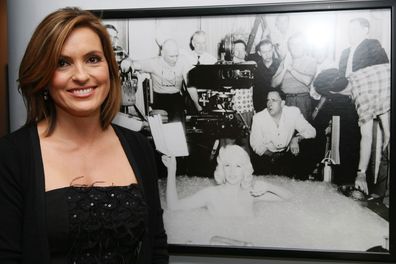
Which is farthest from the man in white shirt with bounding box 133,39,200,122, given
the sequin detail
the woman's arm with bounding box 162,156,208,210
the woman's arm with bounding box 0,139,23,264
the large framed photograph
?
the woman's arm with bounding box 0,139,23,264

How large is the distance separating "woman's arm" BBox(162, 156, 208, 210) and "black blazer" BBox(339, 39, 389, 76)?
1.61 ft

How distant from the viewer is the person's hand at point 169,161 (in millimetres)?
1020

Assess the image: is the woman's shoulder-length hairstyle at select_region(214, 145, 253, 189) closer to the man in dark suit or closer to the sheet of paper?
the sheet of paper

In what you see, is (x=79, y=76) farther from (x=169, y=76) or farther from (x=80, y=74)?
(x=169, y=76)

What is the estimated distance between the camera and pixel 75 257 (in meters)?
0.81

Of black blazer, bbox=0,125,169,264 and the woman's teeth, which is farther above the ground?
the woman's teeth

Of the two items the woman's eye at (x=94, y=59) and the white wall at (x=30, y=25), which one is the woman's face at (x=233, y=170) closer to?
the white wall at (x=30, y=25)

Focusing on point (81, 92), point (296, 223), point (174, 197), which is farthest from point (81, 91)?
point (296, 223)

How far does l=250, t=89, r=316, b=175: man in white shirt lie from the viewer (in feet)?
3.13

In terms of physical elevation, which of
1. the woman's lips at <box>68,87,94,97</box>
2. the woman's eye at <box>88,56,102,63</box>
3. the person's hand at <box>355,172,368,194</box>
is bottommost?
the person's hand at <box>355,172,368,194</box>

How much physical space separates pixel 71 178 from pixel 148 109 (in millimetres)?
270

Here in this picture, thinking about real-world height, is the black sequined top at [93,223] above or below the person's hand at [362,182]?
below

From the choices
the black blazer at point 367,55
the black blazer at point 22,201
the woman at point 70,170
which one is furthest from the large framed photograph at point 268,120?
the black blazer at point 22,201

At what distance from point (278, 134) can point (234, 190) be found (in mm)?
178
